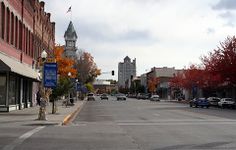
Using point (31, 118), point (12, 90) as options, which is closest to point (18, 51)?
point (12, 90)

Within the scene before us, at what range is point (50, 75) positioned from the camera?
29.9 m

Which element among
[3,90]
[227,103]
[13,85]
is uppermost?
[13,85]

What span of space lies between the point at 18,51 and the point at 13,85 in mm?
3002

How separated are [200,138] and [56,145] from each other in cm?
585

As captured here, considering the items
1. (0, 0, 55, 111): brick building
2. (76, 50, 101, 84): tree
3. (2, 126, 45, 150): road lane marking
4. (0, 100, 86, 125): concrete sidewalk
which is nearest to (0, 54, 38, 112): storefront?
(0, 0, 55, 111): brick building

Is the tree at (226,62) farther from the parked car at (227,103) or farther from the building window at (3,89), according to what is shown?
the building window at (3,89)

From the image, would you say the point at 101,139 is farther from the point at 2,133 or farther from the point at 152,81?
the point at 152,81

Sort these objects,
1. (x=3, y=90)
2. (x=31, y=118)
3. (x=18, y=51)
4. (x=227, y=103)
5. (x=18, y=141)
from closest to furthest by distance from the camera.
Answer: (x=18, y=141) < (x=31, y=118) < (x=3, y=90) < (x=18, y=51) < (x=227, y=103)

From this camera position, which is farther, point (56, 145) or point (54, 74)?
point (54, 74)

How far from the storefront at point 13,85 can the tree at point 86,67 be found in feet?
202

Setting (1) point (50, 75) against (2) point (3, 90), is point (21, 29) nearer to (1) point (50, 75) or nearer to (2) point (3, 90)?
(2) point (3, 90)

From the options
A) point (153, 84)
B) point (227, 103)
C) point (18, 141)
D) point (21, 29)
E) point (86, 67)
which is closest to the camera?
point (18, 141)

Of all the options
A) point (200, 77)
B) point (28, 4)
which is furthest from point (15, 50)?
point (200, 77)

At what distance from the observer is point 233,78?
66750 mm
